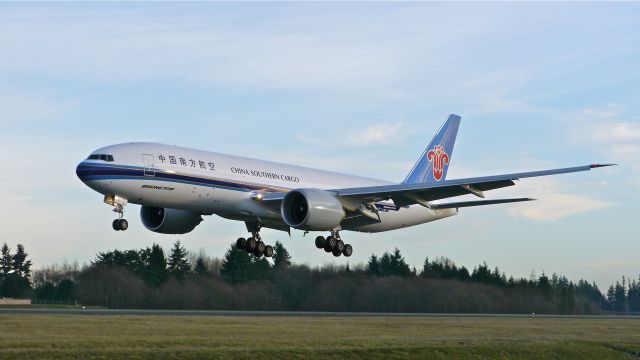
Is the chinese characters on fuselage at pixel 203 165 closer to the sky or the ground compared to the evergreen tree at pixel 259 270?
closer to the sky

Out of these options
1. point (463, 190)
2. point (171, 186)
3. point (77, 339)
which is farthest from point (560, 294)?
point (77, 339)

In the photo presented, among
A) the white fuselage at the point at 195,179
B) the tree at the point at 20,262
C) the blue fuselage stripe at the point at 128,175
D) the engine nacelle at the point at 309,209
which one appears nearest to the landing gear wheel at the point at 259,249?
the white fuselage at the point at 195,179

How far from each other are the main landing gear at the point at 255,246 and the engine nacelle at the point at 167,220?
2.99 metres

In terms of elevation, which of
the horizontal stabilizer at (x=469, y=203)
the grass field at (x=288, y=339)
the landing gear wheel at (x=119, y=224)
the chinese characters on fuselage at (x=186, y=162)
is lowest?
the grass field at (x=288, y=339)

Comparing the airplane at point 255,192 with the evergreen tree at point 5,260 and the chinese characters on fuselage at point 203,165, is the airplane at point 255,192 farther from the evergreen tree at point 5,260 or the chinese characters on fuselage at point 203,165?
the evergreen tree at point 5,260

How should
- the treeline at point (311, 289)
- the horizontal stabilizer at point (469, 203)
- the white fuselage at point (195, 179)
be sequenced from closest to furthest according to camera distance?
the white fuselage at point (195, 179) < the horizontal stabilizer at point (469, 203) < the treeline at point (311, 289)

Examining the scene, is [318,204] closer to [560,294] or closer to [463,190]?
[463,190]

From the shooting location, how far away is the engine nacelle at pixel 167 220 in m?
52.3

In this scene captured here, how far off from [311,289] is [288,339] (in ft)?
121

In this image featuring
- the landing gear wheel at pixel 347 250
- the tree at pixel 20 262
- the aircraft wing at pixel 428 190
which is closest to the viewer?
the aircraft wing at pixel 428 190

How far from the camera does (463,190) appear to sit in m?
50.2

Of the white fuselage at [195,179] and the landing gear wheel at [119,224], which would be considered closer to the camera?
the landing gear wheel at [119,224]

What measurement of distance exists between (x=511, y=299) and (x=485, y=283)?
2764 millimetres

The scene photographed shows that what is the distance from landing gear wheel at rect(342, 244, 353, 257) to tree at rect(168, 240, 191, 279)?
36984 mm
